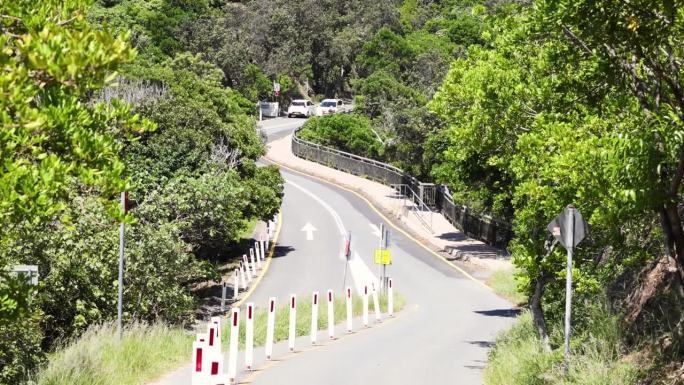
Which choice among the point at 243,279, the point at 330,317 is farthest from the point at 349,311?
the point at 243,279

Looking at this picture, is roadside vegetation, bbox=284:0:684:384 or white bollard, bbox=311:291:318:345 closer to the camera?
roadside vegetation, bbox=284:0:684:384

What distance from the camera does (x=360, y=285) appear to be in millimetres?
36438

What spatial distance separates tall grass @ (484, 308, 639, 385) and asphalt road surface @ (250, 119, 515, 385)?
32.7 inches

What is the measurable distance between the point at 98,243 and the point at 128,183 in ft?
51.6

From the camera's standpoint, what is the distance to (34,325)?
53.6 ft

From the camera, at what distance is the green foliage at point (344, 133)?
70125 mm

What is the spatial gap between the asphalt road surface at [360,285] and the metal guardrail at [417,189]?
2723 millimetres

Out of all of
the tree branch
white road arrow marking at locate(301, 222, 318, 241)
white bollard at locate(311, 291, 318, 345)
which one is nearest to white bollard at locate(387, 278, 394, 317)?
white bollard at locate(311, 291, 318, 345)

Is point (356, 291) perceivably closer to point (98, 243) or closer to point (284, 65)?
point (98, 243)

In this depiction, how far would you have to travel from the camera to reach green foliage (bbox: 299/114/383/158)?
70.1m

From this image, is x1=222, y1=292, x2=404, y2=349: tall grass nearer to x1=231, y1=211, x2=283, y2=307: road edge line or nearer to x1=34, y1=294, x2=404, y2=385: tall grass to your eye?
x1=34, y1=294, x2=404, y2=385: tall grass

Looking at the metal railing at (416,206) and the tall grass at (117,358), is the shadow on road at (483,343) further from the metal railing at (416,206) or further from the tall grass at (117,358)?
the metal railing at (416,206)

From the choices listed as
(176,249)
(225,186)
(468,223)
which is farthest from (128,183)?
(468,223)

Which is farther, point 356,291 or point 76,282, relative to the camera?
point 356,291
